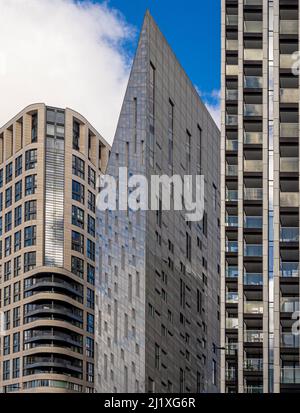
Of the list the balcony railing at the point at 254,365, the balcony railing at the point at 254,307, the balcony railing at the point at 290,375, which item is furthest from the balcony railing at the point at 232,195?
the balcony railing at the point at 290,375

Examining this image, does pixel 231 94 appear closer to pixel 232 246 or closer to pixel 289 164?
pixel 289 164

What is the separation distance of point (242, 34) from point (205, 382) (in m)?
66.7

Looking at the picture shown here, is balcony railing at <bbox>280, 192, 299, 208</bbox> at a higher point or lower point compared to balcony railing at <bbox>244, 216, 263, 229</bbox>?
higher

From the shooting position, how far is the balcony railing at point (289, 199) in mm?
102000

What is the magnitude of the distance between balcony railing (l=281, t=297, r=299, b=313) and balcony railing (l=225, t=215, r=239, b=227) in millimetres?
9239

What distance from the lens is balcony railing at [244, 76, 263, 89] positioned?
106 m

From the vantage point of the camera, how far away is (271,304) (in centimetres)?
9912

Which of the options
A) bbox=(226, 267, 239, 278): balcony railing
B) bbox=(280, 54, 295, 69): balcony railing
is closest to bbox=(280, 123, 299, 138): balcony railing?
bbox=(280, 54, 295, 69): balcony railing

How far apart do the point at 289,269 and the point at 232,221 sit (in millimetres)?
7732

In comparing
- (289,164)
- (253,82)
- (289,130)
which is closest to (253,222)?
(289,164)

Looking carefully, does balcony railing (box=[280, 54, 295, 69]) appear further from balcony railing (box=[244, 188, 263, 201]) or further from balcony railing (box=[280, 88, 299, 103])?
balcony railing (box=[244, 188, 263, 201])

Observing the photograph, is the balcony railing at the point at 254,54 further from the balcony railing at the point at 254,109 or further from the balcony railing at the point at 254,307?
the balcony railing at the point at 254,307

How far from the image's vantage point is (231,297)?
4070 inches

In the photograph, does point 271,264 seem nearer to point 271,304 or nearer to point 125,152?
point 271,304
